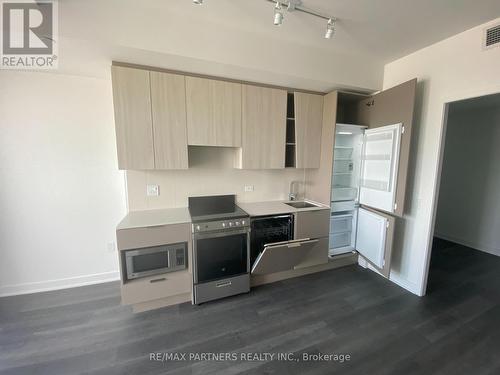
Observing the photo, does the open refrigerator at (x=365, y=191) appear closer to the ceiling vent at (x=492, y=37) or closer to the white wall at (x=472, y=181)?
the ceiling vent at (x=492, y=37)

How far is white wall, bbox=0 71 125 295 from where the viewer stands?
2.12 metres

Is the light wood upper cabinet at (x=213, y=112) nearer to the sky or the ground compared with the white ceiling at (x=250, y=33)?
nearer to the ground

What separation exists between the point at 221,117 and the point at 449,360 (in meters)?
2.88

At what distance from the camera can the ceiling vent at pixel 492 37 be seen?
1729 mm

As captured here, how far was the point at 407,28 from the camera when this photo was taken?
1909mm

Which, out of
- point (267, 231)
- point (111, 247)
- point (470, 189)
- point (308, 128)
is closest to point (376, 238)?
point (267, 231)

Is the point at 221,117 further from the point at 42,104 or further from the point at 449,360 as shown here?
the point at 449,360

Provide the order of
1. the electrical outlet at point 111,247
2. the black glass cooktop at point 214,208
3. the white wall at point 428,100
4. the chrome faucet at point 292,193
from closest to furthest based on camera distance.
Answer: the white wall at point 428,100, the black glass cooktop at point 214,208, the electrical outlet at point 111,247, the chrome faucet at point 292,193

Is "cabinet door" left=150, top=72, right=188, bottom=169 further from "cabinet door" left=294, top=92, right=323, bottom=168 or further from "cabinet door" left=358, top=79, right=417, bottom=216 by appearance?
"cabinet door" left=358, top=79, right=417, bottom=216

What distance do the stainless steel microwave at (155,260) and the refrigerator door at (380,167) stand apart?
2.28 meters

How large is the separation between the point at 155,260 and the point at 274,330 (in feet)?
4.18

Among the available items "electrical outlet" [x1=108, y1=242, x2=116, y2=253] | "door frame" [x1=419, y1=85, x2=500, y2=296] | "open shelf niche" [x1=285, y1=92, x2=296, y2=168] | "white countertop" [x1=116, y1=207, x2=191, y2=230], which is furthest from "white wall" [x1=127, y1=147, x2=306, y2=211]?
"door frame" [x1=419, y1=85, x2=500, y2=296]

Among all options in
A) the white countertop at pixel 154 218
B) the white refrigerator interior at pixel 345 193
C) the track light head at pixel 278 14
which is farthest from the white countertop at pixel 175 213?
the track light head at pixel 278 14

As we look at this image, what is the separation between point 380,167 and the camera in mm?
2469
